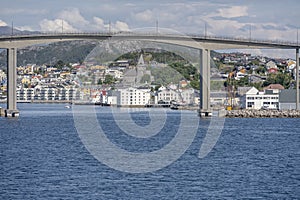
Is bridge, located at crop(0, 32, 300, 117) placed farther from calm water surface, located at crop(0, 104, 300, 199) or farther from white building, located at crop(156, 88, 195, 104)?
white building, located at crop(156, 88, 195, 104)

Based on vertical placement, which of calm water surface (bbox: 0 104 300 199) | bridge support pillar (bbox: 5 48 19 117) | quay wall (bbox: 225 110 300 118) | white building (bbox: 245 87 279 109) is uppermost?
bridge support pillar (bbox: 5 48 19 117)

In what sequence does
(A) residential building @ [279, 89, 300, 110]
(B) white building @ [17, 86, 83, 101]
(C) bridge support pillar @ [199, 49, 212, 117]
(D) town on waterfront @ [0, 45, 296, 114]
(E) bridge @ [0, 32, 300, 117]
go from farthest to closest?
(B) white building @ [17, 86, 83, 101]
(D) town on waterfront @ [0, 45, 296, 114]
(A) residential building @ [279, 89, 300, 110]
(C) bridge support pillar @ [199, 49, 212, 117]
(E) bridge @ [0, 32, 300, 117]

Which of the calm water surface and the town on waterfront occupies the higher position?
the town on waterfront

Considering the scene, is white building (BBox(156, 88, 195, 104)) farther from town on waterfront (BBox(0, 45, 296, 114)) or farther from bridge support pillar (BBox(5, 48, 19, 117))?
bridge support pillar (BBox(5, 48, 19, 117))

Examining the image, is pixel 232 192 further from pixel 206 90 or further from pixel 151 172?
pixel 206 90

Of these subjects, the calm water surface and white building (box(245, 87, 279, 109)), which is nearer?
the calm water surface

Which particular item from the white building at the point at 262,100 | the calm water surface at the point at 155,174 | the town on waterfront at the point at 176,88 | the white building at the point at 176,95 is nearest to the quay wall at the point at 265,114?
the town on waterfront at the point at 176,88

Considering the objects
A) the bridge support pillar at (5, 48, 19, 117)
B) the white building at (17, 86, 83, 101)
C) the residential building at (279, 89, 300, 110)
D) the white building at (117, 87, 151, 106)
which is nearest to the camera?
the bridge support pillar at (5, 48, 19, 117)

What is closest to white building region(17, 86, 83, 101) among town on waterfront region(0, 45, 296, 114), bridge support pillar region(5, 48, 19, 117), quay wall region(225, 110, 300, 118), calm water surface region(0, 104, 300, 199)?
town on waterfront region(0, 45, 296, 114)
